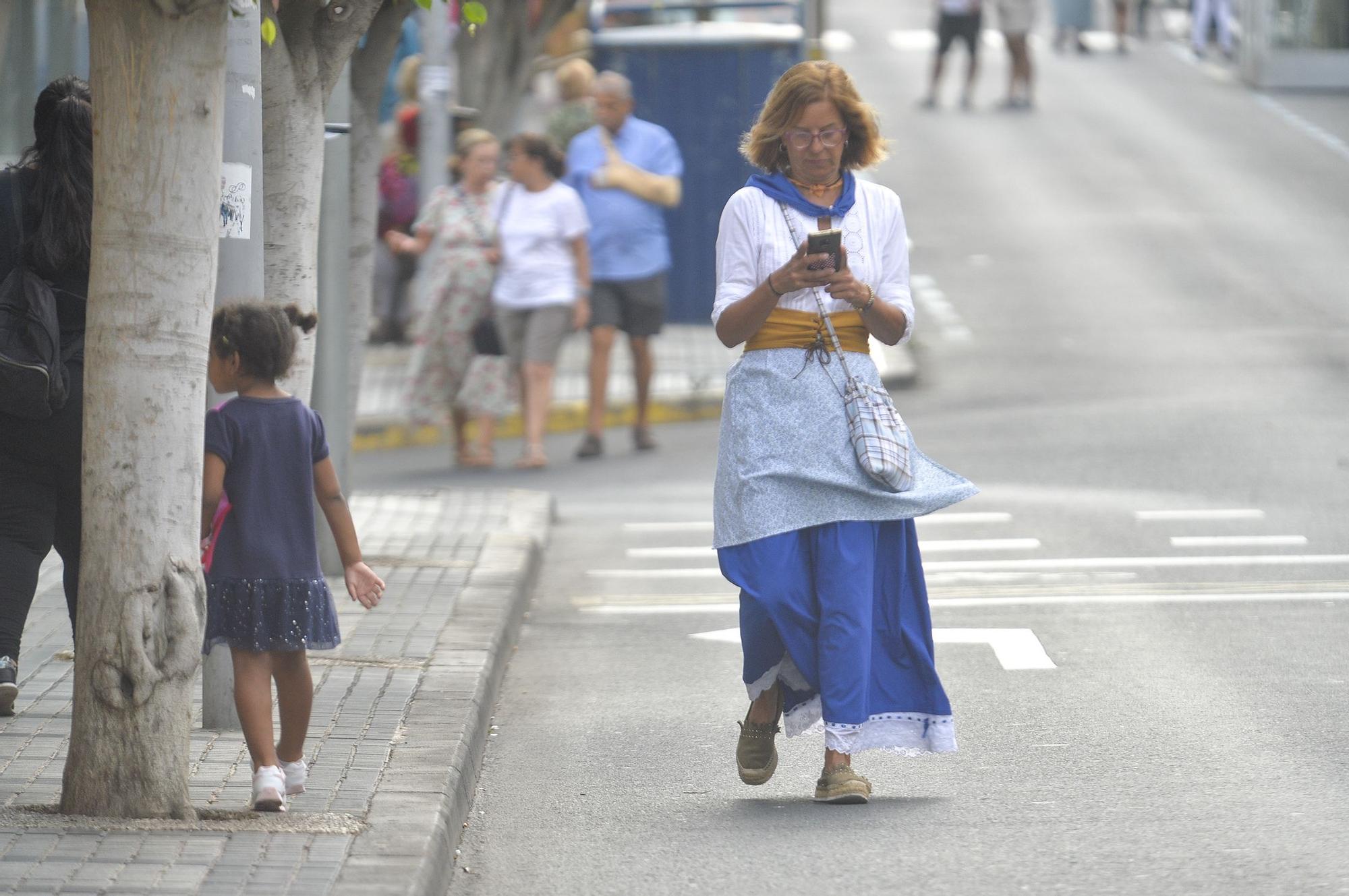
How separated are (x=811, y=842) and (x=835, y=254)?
1391 millimetres

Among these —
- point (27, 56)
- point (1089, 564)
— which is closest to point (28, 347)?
point (1089, 564)

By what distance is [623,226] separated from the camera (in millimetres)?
13531

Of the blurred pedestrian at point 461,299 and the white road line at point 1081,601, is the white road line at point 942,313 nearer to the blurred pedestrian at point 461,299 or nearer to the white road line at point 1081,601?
the blurred pedestrian at point 461,299

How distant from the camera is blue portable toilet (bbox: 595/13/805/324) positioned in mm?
19047

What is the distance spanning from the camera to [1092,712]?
6781mm

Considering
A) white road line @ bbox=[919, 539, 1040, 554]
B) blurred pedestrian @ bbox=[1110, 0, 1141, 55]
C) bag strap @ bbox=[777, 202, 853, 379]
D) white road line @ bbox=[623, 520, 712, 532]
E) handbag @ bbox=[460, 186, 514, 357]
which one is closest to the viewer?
bag strap @ bbox=[777, 202, 853, 379]

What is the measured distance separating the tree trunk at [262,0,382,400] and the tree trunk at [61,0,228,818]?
1380 millimetres

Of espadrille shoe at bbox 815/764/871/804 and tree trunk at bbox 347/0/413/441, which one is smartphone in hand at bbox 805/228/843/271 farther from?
tree trunk at bbox 347/0/413/441

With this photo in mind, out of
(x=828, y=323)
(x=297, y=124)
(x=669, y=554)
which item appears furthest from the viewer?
(x=669, y=554)

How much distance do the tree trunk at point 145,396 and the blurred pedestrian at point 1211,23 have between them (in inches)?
1294

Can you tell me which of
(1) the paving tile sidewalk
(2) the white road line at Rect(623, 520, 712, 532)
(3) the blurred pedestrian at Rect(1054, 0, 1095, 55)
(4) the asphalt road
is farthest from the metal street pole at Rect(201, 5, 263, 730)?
(3) the blurred pedestrian at Rect(1054, 0, 1095, 55)

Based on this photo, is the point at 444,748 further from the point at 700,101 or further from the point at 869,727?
the point at 700,101

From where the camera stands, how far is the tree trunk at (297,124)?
6461mm

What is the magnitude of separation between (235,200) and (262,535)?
1142 mm
